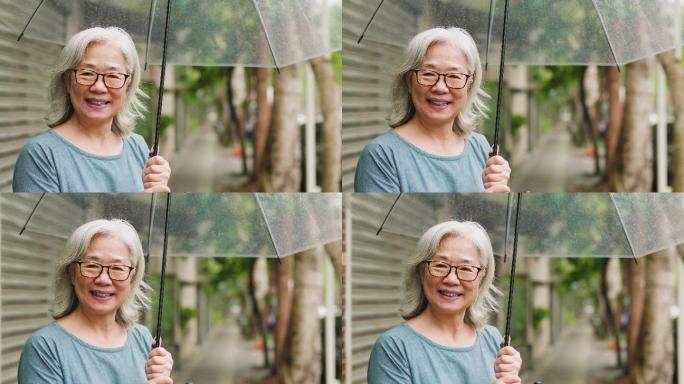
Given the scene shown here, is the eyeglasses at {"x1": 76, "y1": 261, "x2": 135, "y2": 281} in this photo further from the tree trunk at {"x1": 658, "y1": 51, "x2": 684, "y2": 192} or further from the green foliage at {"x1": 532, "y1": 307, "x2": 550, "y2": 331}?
the tree trunk at {"x1": 658, "y1": 51, "x2": 684, "y2": 192}

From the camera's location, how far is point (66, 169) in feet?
17.6

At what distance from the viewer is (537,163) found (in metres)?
5.59

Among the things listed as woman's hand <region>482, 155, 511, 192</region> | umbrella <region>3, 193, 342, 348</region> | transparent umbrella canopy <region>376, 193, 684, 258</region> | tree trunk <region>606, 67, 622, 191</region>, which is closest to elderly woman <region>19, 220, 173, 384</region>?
umbrella <region>3, 193, 342, 348</region>

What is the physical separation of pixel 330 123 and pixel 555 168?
3.44 ft

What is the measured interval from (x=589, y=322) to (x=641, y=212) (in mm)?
546

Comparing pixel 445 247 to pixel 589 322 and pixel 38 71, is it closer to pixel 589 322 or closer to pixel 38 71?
pixel 589 322

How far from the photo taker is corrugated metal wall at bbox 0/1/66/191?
5527 mm

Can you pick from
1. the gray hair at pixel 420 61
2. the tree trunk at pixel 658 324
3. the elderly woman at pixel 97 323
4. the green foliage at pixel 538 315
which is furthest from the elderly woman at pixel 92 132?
the tree trunk at pixel 658 324

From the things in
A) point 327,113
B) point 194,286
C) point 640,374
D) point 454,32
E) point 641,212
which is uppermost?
point 454,32

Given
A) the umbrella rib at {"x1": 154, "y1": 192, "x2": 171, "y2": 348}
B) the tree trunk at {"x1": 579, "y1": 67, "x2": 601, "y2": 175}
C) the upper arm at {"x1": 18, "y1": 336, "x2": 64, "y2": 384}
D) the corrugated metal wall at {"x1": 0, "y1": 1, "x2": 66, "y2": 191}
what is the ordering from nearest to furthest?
the upper arm at {"x1": 18, "y1": 336, "x2": 64, "y2": 384}, the umbrella rib at {"x1": 154, "y1": 192, "x2": 171, "y2": 348}, the corrugated metal wall at {"x1": 0, "y1": 1, "x2": 66, "y2": 191}, the tree trunk at {"x1": 579, "y1": 67, "x2": 601, "y2": 175}

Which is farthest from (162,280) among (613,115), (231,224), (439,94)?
(613,115)

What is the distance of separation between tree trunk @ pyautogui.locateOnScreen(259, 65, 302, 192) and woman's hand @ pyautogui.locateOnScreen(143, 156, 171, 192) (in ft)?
1.54

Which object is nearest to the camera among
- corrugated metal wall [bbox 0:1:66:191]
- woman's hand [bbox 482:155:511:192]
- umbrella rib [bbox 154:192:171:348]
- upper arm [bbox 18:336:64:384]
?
upper arm [bbox 18:336:64:384]

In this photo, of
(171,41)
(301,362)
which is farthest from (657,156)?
(171,41)
